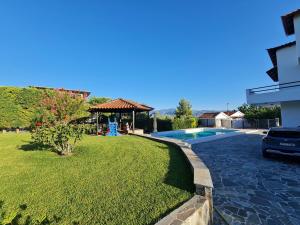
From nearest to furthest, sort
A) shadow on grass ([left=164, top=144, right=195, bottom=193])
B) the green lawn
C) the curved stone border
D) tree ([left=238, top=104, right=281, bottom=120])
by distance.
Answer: the curved stone border
the green lawn
shadow on grass ([left=164, top=144, right=195, bottom=193])
tree ([left=238, top=104, right=281, bottom=120])

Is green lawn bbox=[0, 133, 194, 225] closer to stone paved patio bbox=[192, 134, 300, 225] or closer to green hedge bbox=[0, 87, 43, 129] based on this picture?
stone paved patio bbox=[192, 134, 300, 225]

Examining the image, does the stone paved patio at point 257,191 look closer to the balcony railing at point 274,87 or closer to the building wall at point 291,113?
the balcony railing at point 274,87

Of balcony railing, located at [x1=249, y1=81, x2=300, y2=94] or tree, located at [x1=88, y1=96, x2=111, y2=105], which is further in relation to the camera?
tree, located at [x1=88, y1=96, x2=111, y2=105]

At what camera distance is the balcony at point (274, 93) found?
13266mm

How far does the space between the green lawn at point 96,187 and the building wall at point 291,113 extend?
12.5m

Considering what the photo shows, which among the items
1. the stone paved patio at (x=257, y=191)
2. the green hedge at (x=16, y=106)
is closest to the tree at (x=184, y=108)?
the green hedge at (x=16, y=106)

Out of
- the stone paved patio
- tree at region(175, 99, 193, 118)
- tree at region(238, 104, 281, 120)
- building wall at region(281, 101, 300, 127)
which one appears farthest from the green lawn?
tree at region(175, 99, 193, 118)

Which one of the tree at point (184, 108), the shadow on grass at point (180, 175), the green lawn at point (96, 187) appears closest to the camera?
the green lawn at point (96, 187)

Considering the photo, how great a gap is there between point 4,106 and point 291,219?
25390mm

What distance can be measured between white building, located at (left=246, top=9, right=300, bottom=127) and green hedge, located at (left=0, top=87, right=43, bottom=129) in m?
23.1

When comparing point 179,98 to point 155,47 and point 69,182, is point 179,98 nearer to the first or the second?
point 155,47

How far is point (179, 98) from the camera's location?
50750mm

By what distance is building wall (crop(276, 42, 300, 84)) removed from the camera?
14445 millimetres

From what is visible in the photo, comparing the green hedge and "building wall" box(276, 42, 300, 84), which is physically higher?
"building wall" box(276, 42, 300, 84)
